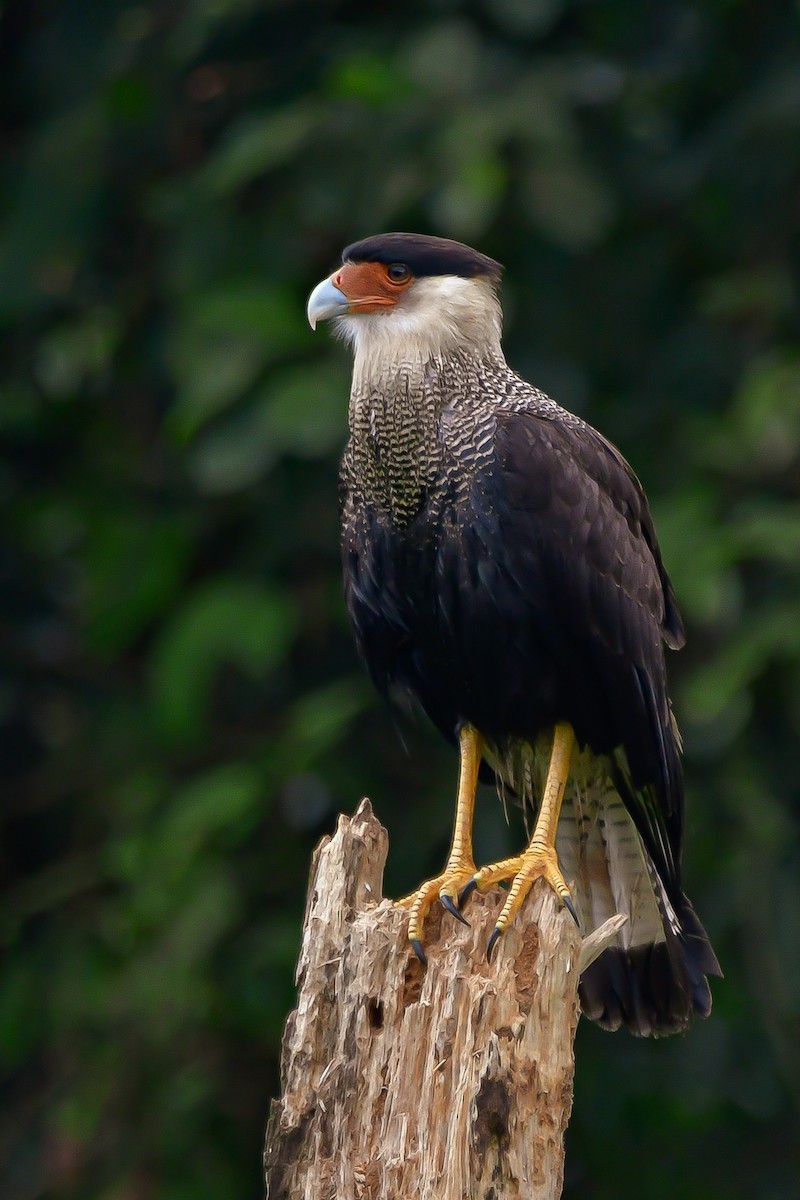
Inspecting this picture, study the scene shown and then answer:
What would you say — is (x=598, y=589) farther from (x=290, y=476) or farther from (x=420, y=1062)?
(x=290, y=476)

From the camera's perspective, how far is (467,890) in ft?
13.9

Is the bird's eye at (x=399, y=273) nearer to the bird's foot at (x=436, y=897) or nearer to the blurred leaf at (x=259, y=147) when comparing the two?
the bird's foot at (x=436, y=897)

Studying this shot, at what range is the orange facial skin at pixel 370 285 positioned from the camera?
184 inches

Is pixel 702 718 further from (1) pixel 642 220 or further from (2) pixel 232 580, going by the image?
(1) pixel 642 220

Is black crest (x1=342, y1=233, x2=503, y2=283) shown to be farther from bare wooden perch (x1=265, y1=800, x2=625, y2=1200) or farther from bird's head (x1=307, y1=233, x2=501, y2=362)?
bare wooden perch (x1=265, y1=800, x2=625, y2=1200)

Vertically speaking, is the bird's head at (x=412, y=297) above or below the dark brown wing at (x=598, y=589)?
above

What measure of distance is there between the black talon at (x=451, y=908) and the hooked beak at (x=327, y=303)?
1.46 metres

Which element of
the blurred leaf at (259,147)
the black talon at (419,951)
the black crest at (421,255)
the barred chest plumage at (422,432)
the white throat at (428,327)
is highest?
the blurred leaf at (259,147)

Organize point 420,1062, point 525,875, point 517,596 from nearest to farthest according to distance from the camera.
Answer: point 420,1062 → point 525,875 → point 517,596

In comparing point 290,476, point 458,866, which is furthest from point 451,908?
point 290,476

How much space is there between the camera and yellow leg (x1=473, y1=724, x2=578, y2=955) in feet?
13.7

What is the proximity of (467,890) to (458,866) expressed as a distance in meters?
0.25

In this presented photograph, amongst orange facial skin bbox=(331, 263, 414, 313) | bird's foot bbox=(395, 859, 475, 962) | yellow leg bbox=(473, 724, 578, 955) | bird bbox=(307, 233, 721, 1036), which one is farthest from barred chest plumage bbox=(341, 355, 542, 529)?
bird's foot bbox=(395, 859, 475, 962)

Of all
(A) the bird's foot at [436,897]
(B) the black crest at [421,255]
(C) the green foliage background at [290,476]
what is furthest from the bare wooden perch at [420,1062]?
(C) the green foliage background at [290,476]
